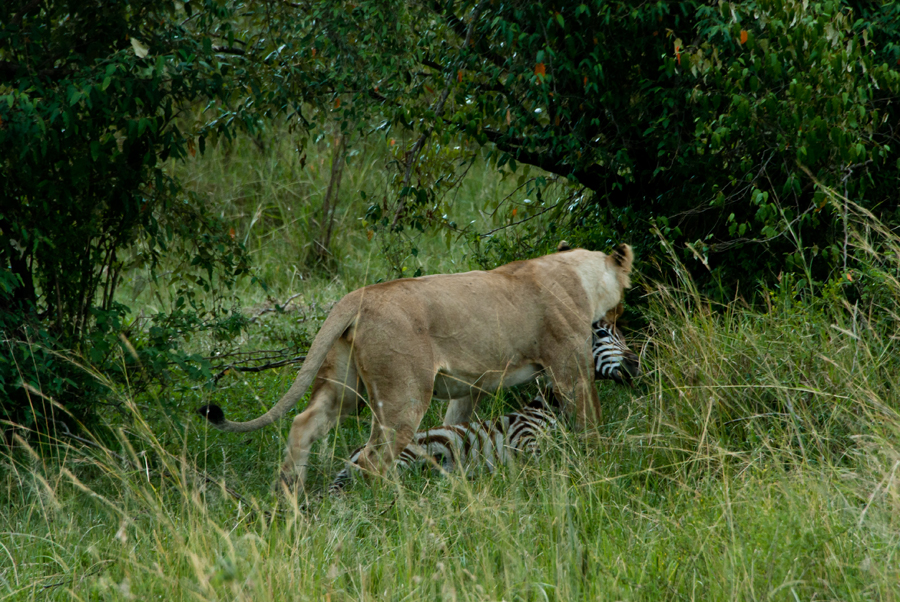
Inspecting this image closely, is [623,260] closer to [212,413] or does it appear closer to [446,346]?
[446,346]

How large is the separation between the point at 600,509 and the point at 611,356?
1586 millimetres

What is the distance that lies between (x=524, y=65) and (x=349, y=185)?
6.18 meters

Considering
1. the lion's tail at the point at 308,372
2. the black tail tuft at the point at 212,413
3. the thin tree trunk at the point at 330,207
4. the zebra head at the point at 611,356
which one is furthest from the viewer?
the thin tree trunk at the point at 330,207

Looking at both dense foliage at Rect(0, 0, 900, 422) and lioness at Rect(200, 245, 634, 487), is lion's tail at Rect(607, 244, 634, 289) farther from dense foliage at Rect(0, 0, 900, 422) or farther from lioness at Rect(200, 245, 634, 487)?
dense foliage at Rect(0, 0, 900, 422)

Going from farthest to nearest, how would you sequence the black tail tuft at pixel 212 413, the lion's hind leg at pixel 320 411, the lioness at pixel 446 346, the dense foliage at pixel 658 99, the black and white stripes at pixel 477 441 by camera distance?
the black and white stripes at pixel 477 441 < the dense foliage at pixel 658 99 < the lion's hind leg at pixel 320 411 < the lioness at pixel 446 346 < the black tail tuft at pixel 212 413

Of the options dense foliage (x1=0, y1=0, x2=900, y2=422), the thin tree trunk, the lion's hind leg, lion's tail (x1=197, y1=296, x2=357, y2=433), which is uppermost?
dense foliage (x1=0, y1=0, x2=900, y2=422)

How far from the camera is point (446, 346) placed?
4617mm

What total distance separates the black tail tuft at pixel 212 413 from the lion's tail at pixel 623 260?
250cm

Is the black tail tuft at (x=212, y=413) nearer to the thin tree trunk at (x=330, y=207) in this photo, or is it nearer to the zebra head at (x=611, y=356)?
the zebra head at (x=611, y=356)

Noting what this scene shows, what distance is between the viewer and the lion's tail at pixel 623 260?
5348 millimetres

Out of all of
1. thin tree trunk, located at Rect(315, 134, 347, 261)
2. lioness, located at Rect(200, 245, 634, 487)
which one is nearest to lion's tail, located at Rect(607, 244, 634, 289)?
lioness, located at Rect(200, 245, 634, 487)

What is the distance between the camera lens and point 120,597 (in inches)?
127

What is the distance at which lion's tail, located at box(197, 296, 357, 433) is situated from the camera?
13.7ft

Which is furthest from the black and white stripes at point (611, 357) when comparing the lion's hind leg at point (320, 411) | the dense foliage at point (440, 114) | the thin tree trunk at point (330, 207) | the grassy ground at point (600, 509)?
the thin tree trunk at point (330, 207)
